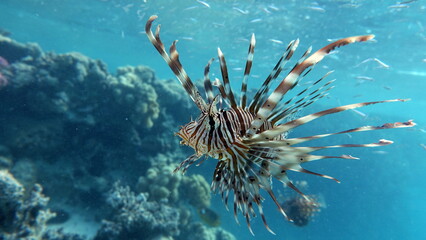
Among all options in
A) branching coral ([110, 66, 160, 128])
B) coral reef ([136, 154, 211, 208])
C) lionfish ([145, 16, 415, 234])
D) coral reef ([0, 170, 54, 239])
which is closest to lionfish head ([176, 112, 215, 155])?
lionfish ([145, 16, 415, 234])

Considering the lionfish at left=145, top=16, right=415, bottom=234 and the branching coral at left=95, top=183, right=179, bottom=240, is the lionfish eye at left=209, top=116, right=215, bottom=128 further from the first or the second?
the branching coral at left=95, top=183, right=179, bottom=240

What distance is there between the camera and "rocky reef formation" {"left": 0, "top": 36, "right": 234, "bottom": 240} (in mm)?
6109

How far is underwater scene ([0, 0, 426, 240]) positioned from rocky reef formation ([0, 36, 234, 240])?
0.04m

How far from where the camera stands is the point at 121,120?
315 inches

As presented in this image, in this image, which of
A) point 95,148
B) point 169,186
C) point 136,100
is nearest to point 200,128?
point 169,186

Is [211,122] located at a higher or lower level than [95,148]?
lower

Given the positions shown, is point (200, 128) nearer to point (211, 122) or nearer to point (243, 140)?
point (211, 122)

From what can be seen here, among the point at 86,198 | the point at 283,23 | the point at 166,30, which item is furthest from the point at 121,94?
the point at 166,30

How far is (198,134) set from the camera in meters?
1.62

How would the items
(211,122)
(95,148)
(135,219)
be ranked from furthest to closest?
(95,148) → (135,219) → (211,122)

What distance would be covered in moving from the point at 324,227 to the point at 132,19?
2468cm

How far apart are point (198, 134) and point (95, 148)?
22.8 ft

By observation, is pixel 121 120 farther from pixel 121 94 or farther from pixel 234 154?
pixel 234 154

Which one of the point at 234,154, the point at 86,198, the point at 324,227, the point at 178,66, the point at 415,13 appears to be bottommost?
the point at 234,154
